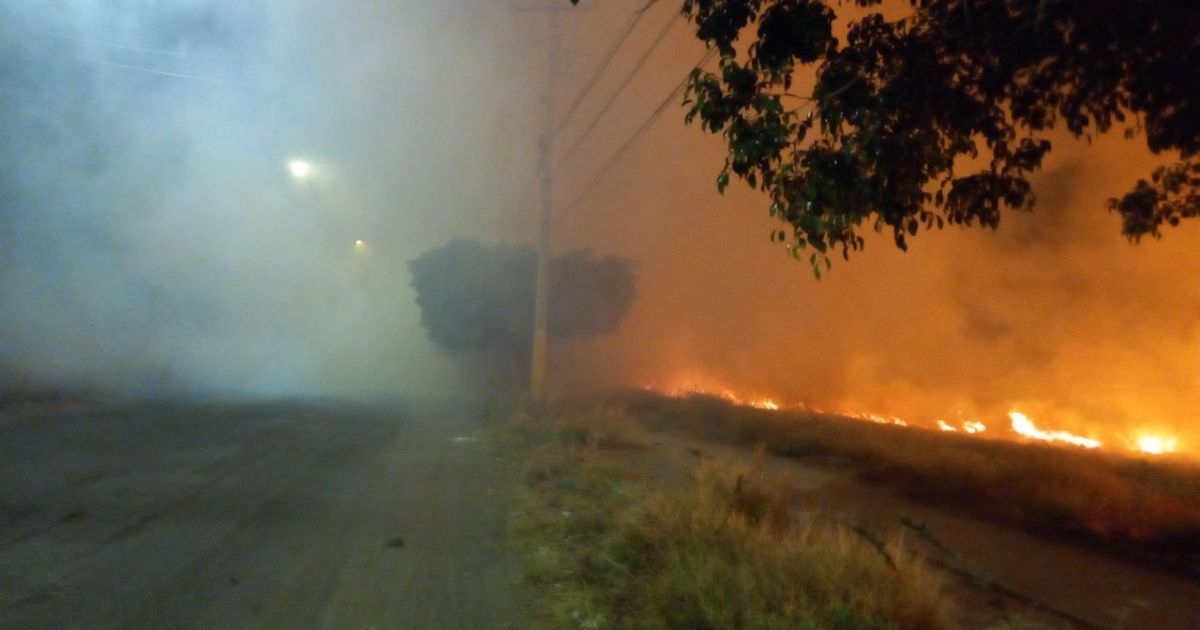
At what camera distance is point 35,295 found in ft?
78.3

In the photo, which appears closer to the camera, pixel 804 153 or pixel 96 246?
pixel 804 153

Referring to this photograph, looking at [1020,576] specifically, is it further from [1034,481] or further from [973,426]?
→ [973,426]

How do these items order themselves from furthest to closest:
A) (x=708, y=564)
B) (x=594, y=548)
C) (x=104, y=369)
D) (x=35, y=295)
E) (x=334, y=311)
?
(x=334, y=311)
(x=104, y=369)
(x=35, y=295)
(x=594, y=548)
(x=708, y=564)

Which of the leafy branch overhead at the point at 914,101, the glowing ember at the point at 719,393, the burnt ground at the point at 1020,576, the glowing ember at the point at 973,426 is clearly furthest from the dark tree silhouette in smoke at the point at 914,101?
the glowing ember at the point at 719,393

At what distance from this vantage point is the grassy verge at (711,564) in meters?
5.01

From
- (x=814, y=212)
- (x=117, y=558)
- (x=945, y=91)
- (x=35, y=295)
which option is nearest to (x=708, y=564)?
(x=814, y=212)

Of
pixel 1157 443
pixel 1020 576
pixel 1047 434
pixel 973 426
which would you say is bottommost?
pixel 1020 576

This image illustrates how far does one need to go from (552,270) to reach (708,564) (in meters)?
29.9

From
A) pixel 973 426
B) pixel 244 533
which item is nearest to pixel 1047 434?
pixel 973 426

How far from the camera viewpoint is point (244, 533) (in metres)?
8.03

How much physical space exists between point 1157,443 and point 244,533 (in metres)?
18.4

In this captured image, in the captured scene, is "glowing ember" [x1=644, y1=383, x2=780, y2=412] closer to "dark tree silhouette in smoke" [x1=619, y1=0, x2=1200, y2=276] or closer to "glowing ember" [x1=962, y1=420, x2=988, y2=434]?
"glowing ember" [x1=962, y1=420, x2=988, y2=434]

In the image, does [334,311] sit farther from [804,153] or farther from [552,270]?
[804,153]

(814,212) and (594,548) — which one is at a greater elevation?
(814,212)
